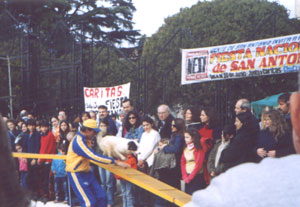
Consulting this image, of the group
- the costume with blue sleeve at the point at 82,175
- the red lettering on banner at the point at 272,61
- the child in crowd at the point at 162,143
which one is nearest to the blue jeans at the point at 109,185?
the costume with blue sleeve at the point at 82,175

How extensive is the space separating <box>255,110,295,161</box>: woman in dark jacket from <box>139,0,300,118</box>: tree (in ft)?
39.8

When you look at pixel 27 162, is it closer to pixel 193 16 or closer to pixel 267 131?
pixel 267 131

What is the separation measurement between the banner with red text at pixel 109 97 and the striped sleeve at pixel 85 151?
3848 mm

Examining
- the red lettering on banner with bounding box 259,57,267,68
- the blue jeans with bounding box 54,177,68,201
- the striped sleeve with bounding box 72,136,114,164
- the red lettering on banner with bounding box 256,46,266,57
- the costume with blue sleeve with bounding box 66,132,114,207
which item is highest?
the red lettering on banner with bounding box 256,46,266,57

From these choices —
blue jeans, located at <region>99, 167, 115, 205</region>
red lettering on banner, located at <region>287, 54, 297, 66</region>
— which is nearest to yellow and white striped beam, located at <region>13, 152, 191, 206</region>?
blue jeans, located at <region>99, 167, 115, 205</region>

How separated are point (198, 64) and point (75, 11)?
24274mm

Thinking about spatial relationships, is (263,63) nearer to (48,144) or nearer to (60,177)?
(60,177)

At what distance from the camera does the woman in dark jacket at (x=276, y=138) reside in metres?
5.57

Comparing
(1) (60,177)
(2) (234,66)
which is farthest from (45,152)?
(2) (234,66)

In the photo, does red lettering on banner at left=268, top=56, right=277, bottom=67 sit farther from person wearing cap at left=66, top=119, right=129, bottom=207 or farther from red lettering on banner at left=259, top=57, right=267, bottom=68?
person wearing cap at left=66, top=119, right=129, bottom=207

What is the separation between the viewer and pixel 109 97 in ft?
36.6

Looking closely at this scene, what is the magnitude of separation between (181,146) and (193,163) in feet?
1.31

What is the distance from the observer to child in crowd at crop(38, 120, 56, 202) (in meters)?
9.77

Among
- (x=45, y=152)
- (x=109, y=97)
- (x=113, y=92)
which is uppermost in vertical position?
(x=113, y=92)
